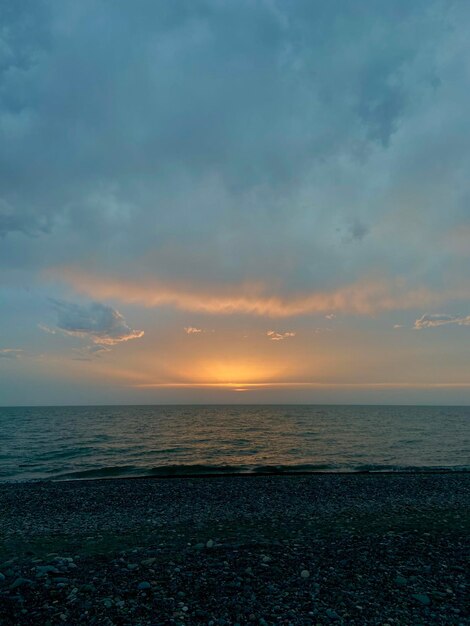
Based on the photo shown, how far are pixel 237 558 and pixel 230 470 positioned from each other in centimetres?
2147

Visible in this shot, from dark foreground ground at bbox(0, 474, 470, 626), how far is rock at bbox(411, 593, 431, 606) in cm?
4

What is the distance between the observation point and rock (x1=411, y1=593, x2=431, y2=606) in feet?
26.8

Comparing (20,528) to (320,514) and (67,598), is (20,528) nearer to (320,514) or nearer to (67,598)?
(67,598)

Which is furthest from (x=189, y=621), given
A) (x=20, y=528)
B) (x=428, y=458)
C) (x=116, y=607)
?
(x=428, y=458)

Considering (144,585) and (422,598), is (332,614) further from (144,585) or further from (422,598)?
(144,585)

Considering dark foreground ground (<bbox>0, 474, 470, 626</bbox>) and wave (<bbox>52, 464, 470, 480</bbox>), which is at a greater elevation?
dark foreground ground (<bbox>0, 474, 470, 626</bbox>)

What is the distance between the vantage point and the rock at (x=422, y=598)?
8.16m

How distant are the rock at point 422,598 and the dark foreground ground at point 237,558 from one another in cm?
4

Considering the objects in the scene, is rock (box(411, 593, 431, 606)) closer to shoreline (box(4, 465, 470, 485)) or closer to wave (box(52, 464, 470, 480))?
shoreline (box(4, 465, 470, 485))

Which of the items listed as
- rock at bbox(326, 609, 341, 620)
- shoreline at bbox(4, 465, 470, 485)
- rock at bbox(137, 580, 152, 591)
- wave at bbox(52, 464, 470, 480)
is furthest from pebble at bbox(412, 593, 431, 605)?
wave at bbox(52, 464, 470, 480)

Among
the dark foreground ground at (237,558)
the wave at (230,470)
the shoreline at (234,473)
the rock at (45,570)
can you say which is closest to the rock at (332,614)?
the dark foreground ground at (237,558)

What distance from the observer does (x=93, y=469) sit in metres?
32.0

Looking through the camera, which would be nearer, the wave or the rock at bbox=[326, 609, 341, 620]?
the rock at bbox=[326, 609, 341, 620]

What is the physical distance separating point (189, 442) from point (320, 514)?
126 feet
